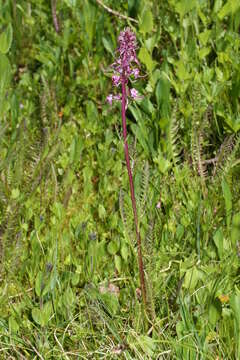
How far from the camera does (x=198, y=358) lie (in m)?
2.19

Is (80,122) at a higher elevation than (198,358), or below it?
higher

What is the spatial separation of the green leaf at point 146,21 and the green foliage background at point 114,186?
13mm

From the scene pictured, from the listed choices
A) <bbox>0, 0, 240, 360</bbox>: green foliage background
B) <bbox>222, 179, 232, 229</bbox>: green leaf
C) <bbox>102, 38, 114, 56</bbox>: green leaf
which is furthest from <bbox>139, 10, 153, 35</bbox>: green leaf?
<bbox>222, 179, 232, 229</bbox>: green leaf

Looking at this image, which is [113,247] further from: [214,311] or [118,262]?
[214,311]

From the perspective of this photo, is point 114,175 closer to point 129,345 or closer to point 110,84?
point 110,84

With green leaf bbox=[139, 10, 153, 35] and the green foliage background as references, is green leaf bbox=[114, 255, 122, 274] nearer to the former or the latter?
the green foliage background

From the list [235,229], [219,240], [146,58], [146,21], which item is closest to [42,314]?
[219,240]

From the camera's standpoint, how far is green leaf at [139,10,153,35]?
3.42 meters

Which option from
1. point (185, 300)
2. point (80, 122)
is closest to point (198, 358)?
point (185, 300)

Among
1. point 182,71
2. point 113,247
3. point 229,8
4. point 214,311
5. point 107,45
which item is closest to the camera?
point 214,311

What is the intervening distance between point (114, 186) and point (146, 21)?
96cm

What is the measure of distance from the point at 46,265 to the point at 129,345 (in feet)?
1.42

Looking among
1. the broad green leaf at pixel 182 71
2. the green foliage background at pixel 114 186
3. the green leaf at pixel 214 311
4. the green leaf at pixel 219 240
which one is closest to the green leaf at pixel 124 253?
the green foliage background at pixel 114 186

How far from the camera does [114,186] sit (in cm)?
313
